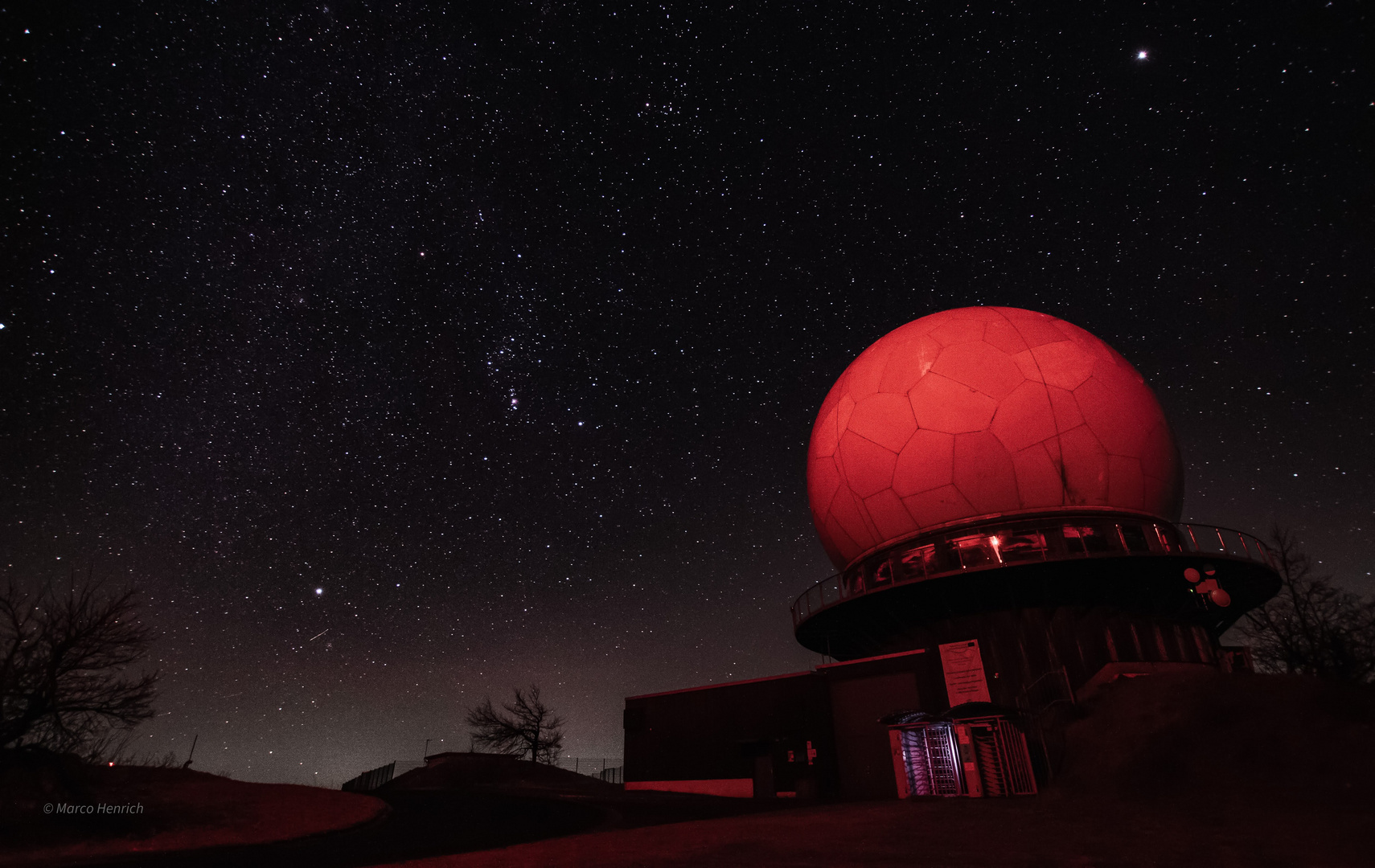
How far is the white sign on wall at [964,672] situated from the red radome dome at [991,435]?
3.42 meters

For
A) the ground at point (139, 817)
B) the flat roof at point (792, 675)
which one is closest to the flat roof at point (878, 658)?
the flat roof at point (792, 675)

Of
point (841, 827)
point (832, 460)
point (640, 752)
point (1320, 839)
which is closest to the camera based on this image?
point (1320, 839)

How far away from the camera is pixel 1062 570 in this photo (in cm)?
1720

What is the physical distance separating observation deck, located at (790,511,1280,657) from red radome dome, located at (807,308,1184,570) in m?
0.53

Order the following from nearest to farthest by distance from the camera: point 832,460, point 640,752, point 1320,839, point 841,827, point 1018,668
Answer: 1. point 1320,839
2. point 841,827
3. point 1018,668
4. point 832,460
5. point 640,752

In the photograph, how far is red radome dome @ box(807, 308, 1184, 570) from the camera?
1811cm

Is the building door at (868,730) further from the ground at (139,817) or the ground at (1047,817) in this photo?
the ground at (139,817)

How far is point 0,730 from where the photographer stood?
37.8 feet

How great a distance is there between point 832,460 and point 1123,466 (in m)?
Answer: 8.17

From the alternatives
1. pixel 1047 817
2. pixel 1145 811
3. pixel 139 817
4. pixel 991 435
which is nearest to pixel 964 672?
pixel 991 435

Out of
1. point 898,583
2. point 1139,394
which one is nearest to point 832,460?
point 898,583

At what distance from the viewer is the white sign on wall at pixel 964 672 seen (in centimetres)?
1769

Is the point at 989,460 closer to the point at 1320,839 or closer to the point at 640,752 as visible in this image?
the point at 1320,839

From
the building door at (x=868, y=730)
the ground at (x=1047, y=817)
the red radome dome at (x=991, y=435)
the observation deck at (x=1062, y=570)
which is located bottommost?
the ground at (x=1047, y=817)
